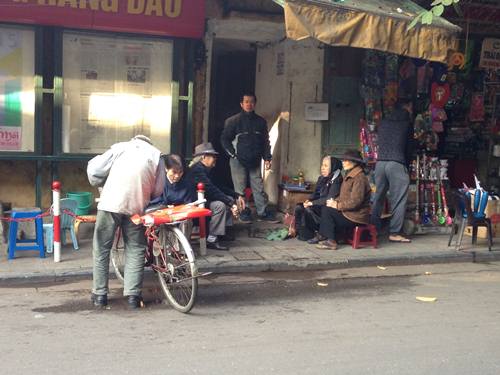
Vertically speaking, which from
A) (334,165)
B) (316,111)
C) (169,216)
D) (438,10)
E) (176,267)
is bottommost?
(176,267)

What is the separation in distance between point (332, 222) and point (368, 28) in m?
2.53

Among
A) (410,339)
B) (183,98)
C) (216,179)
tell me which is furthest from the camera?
(216,179)

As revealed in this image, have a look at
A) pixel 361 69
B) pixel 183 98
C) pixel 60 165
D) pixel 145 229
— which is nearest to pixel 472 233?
pixel 361 69

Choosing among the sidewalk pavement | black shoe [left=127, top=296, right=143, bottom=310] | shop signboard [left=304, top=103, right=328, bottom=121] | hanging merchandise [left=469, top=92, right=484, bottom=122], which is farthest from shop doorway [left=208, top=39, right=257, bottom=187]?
black shoe [left=127, top=296, right=143, bottom=310]

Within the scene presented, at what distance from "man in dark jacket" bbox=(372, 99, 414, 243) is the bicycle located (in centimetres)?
374

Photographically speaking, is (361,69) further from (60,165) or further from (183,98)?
(60,165)

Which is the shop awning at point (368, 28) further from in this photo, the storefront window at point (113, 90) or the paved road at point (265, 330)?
the paved road at point (265, 330)

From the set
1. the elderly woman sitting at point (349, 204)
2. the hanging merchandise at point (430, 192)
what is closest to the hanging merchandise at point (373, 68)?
the hanging merchandise at point (430, 192)

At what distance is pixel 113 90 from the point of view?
8914 mm

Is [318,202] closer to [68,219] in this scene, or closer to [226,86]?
[68,219]

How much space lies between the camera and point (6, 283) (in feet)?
21.1

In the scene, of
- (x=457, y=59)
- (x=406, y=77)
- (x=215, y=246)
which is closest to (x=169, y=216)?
(x=215, y=246)

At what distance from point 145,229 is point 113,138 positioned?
352 cm

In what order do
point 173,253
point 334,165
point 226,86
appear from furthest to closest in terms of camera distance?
1. point 226,86
2. point 334,165
3. point 173,253
